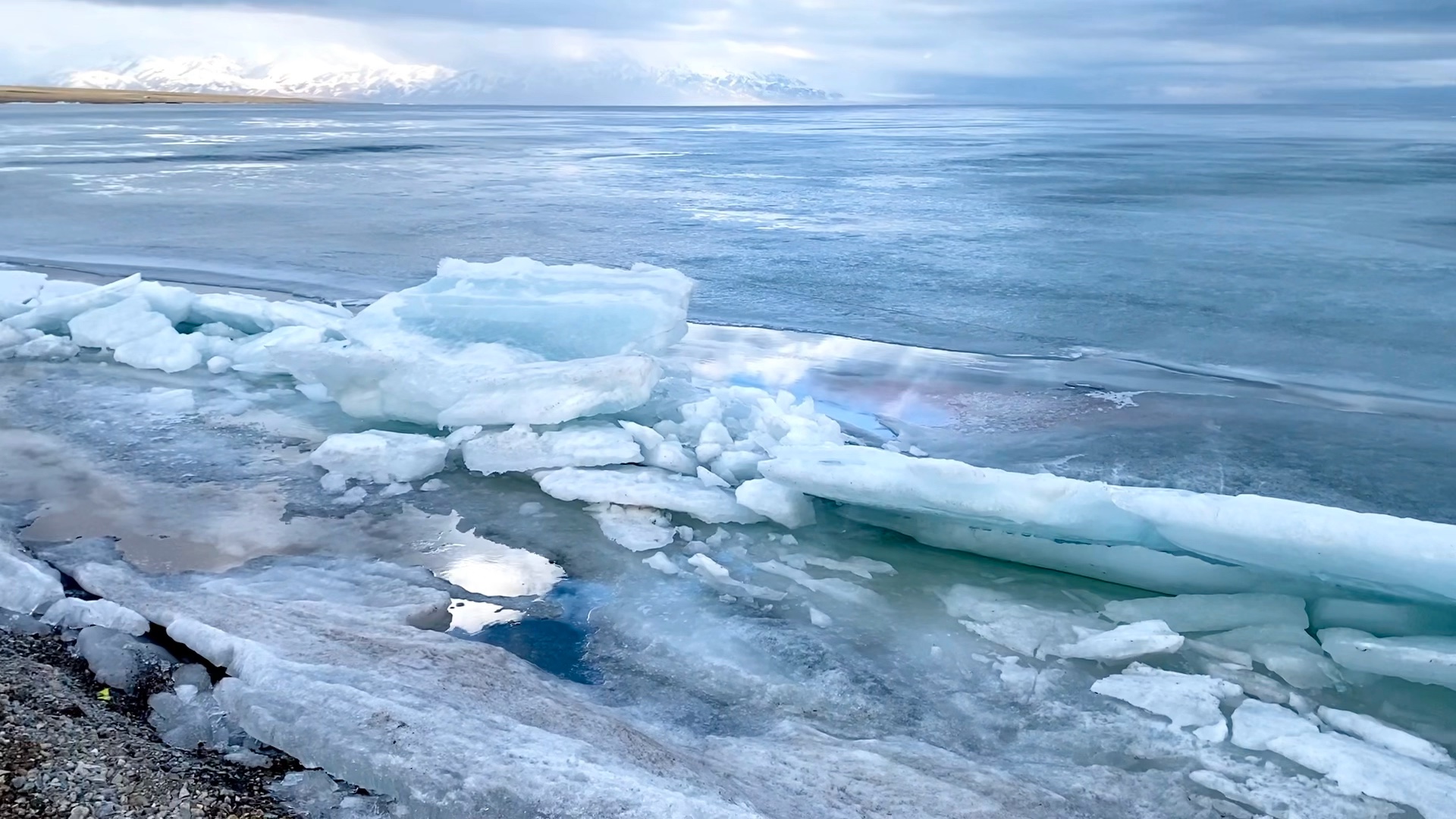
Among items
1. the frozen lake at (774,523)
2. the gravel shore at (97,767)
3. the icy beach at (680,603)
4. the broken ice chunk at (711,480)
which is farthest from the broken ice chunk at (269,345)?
the gravel shore at (97,767)

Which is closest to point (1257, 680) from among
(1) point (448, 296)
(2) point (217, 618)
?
(2) point (217, 618)

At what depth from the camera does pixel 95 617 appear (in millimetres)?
3166

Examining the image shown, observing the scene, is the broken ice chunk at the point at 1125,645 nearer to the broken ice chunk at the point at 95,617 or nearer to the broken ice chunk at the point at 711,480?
the broken ice chunk at the point at 711,480

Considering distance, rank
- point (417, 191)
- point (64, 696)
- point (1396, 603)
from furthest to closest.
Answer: point (417, 191), point (1396, 603), point (64, 696)

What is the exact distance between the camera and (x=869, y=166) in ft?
78.0

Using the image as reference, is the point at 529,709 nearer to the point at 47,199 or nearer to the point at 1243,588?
the point at 1243,588

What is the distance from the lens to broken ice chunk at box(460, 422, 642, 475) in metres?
4.77

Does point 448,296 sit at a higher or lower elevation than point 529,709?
higher

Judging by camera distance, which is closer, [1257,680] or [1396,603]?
[1257,680]

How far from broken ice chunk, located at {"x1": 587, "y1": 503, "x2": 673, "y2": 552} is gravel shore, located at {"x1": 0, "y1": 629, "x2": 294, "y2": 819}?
6.08ft

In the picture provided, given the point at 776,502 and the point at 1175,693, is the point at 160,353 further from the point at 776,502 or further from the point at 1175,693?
the point at 1175,693

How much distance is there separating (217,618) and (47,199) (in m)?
14.7

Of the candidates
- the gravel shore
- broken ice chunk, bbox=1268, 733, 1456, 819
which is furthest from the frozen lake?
the gravel shore

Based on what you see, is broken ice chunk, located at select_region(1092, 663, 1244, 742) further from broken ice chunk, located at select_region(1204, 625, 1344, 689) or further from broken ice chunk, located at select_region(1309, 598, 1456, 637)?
broken ice chunk, located at select_region(1309, 598, 1456, 637)
